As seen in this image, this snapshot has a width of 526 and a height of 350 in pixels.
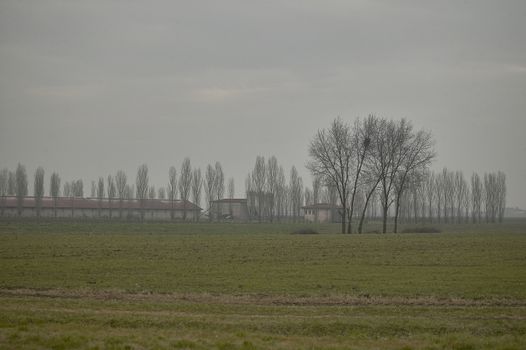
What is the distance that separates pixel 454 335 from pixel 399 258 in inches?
864

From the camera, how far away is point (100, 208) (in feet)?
478

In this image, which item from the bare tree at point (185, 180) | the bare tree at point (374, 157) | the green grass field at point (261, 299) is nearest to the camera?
the green grass field at point (261, 299)

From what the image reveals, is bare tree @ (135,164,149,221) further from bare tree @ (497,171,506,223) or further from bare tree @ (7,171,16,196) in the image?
bare tree @ (497,171,506,223)

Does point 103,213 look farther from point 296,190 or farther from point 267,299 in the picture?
point 267,299

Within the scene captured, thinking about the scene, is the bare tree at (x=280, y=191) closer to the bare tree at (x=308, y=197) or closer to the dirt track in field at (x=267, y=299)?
the bare tree at (x=308, y=197)

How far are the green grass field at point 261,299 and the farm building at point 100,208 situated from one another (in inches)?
4161

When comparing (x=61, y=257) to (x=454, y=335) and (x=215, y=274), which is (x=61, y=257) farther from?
(x=454, y=335)

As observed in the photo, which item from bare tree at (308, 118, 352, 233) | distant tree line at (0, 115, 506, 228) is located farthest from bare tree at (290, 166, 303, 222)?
bare tree at (308, 118, 352, 233)

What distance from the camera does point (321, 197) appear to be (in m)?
163

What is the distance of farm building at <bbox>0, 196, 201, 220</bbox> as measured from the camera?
13875 centimetres

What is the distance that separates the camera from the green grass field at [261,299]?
1362cm

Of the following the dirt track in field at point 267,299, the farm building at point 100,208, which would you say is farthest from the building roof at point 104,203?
the dirt track in field at point 267,299

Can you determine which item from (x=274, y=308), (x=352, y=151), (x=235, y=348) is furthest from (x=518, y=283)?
(x=352, y=151)

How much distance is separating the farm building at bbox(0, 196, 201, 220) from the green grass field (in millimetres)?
105690
